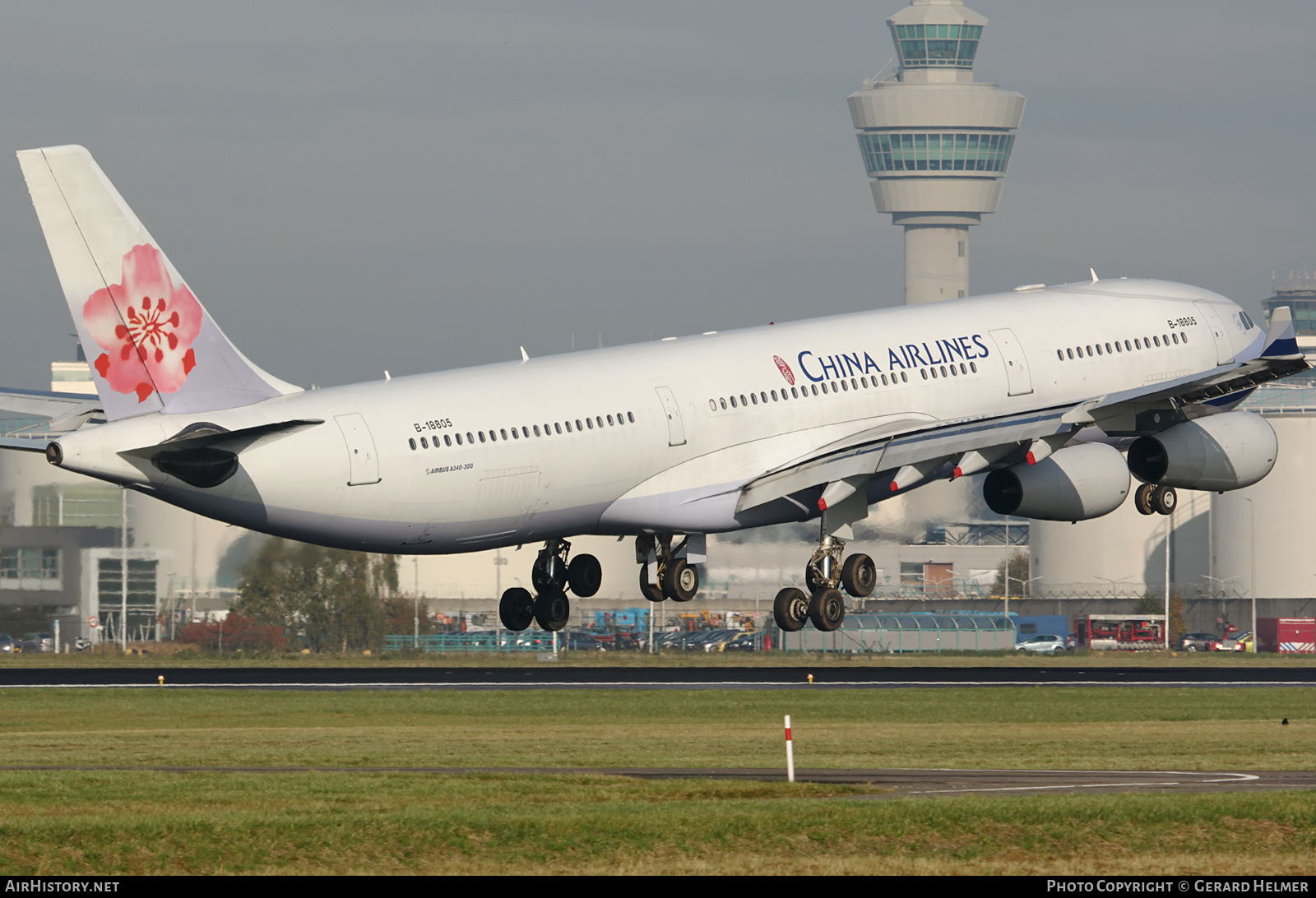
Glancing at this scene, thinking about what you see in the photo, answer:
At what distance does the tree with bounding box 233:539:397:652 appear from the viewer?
8869cm

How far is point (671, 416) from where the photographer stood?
50.0 meters

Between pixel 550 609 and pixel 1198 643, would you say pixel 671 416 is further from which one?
pixel 1198 643

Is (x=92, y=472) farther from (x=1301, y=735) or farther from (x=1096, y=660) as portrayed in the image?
(x=1096, y=660)

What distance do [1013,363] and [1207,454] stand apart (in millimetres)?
5903

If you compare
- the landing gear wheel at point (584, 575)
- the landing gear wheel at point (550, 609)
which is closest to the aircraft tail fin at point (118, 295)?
the landing gear wheel at point (550, 609)

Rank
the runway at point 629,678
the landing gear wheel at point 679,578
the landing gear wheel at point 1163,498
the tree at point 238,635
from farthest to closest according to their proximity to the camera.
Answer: the tree at point 238,635
the runway at point 629,678
the landing gear wheel at point 1163,498
the landing gear wheel at point 679,578

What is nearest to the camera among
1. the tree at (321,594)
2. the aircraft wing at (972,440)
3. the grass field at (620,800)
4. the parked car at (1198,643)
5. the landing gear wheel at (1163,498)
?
the grass field at (620,800)

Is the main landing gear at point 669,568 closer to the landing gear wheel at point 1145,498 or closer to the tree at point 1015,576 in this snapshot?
the landing gear wheel at point 1145,498

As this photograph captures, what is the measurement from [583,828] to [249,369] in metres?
18.6

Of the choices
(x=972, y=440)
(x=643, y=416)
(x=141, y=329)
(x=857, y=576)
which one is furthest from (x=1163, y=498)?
(x=141, y=329)

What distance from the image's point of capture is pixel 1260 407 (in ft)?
516

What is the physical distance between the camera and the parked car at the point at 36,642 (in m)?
100

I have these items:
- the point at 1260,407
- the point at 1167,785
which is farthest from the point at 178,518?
the point at 1260,407

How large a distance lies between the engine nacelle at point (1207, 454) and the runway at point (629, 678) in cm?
1758
